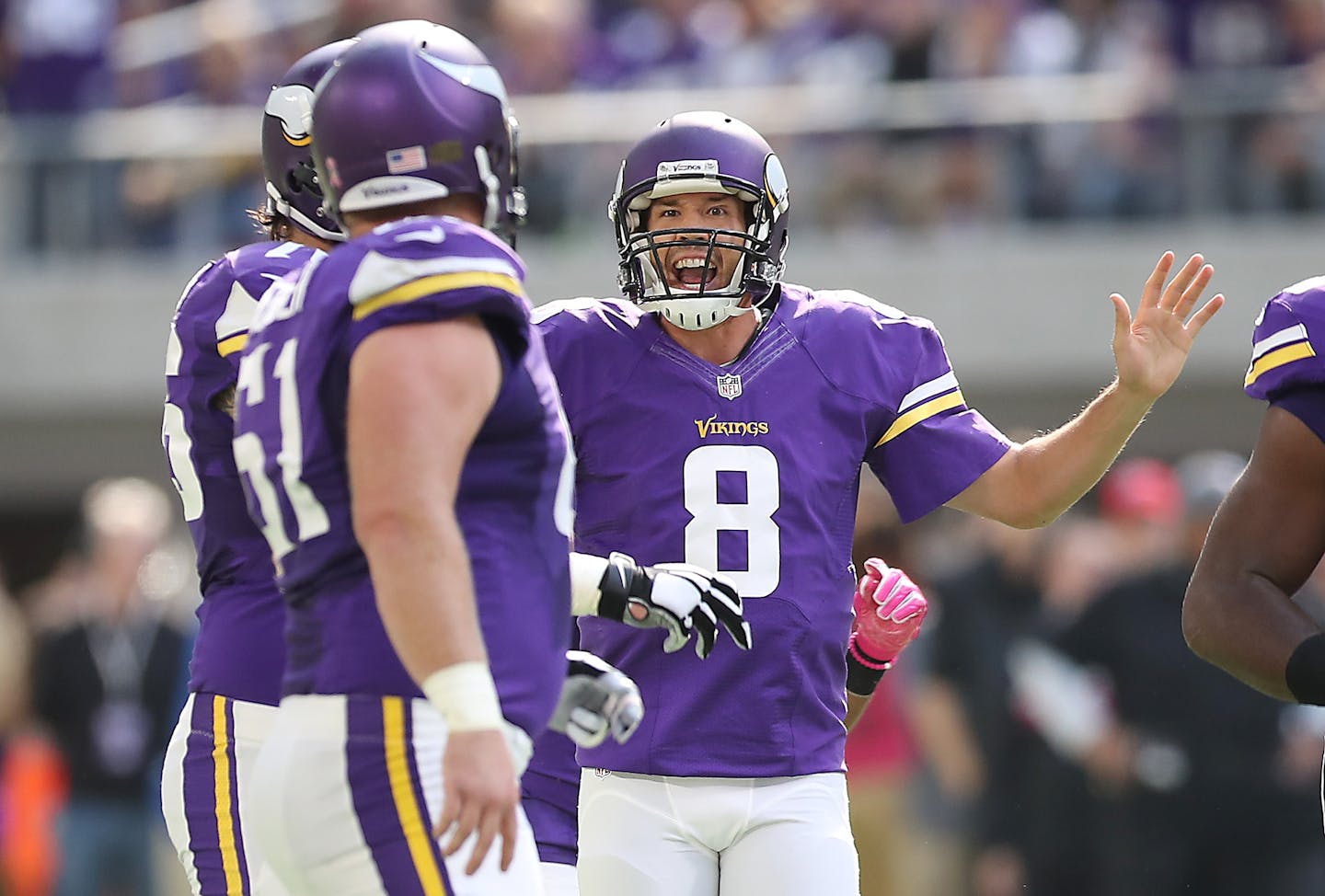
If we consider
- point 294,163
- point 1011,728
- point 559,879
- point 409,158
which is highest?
point 409,158

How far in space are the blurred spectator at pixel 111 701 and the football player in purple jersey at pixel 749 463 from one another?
4.32 meters

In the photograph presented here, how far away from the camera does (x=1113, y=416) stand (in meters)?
4.20

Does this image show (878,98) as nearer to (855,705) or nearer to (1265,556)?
(855,705)

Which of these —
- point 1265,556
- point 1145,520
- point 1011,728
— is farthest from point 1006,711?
point 1265,556

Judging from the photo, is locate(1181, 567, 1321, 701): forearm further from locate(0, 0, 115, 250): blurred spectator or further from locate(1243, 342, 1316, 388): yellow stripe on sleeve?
locate(0, 0, 115, 250): blurred spectator

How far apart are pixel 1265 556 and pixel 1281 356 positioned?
1.07 ft

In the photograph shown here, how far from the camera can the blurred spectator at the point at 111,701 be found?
27.4 feet

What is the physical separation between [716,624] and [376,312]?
3.42ft

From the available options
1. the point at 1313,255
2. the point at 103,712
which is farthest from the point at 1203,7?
the point at 103,712

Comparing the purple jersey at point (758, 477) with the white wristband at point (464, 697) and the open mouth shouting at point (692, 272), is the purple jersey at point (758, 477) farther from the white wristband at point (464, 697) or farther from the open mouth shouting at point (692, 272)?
the white wristband at point (464, 697)

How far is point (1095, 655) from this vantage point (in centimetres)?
790

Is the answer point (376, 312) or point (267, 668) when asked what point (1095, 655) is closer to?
point (267, 668)

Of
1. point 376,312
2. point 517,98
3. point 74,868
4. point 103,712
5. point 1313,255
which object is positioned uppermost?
point 376,312

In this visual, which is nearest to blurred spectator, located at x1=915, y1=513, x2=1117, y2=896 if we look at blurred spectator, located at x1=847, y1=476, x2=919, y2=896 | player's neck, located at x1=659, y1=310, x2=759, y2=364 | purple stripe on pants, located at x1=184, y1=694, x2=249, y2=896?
blurred spectator, located at x1=847, y1=476, x2=919, y2=896
